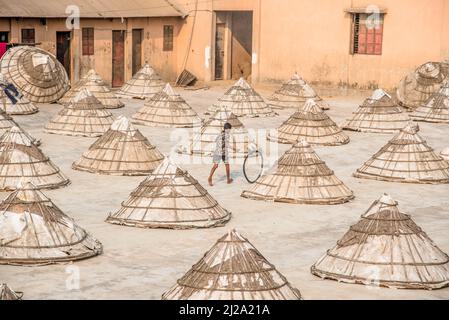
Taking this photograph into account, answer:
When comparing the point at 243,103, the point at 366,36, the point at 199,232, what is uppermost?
the point at 366,36

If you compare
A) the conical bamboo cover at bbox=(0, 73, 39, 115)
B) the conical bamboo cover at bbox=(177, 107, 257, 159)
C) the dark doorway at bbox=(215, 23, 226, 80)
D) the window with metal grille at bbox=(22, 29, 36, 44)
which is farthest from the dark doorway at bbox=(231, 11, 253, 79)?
the conical bamboo cover at bbox=(177, 107, 257, 159)

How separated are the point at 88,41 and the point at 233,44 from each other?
670cm

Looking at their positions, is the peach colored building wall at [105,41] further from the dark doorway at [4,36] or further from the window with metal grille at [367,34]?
the window with metal grille at [367,34]

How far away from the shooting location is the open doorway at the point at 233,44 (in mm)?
44969

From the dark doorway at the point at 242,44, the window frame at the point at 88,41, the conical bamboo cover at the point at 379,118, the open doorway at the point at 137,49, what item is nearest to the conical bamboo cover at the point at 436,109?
the conical bamboo cover at the point at 379,118

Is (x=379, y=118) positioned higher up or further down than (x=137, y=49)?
further down

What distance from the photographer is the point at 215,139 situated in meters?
29.6

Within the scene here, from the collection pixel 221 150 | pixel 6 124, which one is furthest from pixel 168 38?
pixel 221 150

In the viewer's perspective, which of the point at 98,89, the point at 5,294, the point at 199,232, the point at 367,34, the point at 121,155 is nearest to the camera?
the point at 5,294

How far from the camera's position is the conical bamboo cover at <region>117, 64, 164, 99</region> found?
40.1 m

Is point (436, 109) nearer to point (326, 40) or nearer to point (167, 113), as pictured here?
point (326, 40)

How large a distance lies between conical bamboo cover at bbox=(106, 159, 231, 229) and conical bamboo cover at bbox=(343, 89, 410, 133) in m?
13.1

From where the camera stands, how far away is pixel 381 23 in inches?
1609
